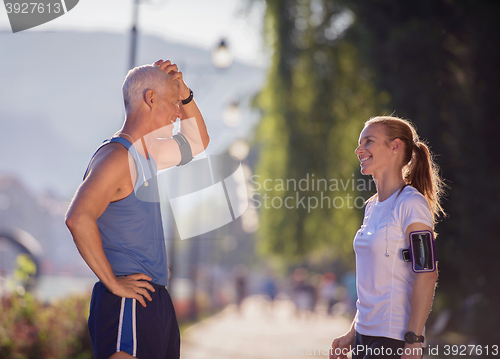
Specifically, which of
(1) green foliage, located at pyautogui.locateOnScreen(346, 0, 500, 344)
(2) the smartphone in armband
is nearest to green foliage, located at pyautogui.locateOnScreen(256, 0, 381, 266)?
(1) green foliage, located at pyautogui.locateOnScreen(346, 0, 500, 344)

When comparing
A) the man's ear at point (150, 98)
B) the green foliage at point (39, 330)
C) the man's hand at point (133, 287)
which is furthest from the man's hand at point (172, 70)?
the green foliage at point (39, 330)

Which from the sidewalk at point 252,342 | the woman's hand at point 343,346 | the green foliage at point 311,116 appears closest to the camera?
the woman's hand at point 343,346

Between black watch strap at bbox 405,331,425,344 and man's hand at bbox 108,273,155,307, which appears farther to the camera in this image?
black watch strap at bbox 405,331,425,344

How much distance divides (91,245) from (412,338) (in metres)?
1.47

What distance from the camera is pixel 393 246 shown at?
226cm

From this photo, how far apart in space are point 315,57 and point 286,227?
4.24m

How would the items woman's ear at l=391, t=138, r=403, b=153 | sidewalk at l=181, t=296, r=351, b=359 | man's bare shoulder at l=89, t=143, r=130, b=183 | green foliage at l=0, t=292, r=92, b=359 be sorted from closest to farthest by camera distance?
man's bare shoulder at l=89, t=143, r=130, b=183 → woman's ear at l=391, t=138, r=403, b=153 → green foliage at l=0, t=292, r=92, b=359 → sidewalk at l=181, t=296, r=351, b=359

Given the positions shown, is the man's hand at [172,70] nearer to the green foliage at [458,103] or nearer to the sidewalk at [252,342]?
the green foliage at [458,103]

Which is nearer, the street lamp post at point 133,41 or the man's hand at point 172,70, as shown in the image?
the man's hand at point 172,70

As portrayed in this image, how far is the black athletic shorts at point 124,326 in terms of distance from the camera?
78.7 inches

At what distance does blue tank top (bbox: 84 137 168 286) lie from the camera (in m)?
2.09

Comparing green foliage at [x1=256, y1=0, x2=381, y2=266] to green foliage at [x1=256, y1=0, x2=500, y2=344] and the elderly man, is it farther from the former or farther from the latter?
the elderly man

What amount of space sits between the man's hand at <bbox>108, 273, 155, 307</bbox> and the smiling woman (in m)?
1.08

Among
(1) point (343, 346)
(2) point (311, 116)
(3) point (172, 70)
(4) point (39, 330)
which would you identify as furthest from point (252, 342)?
(3) point (172, 70)
